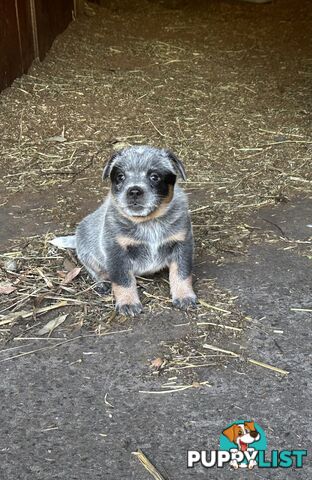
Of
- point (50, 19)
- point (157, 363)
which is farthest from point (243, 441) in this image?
point (50, 19)

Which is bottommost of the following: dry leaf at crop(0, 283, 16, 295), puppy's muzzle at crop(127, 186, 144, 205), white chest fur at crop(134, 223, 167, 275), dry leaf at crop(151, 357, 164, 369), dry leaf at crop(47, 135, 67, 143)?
dry leaf at crop(47, 135, 67, 143)

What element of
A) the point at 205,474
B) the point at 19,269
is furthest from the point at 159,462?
the point at 19,269

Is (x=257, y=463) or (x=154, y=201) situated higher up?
(x=154, y=201)

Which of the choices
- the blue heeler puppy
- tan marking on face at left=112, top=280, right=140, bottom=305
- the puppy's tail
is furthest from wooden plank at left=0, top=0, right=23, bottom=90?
tan marking on face at left=112, top=280, right=140, bottom=305

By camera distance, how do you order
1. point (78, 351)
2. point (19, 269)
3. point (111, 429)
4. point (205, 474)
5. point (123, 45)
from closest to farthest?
point (205, 474) < point (111, 429) < point (78, 351) < point (19, 269) < point (123, 45)

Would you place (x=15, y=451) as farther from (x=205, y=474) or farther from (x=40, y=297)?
(x=40, y=297)

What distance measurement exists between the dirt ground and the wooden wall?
16 centimetres

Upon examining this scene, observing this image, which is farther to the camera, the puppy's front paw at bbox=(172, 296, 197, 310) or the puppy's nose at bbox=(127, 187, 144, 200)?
the puppy's front paw at bbox=(172, 296, 197, 310)

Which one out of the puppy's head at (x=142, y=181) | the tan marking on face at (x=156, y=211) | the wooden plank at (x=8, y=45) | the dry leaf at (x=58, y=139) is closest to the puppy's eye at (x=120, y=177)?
the puppy's head at (x=142, y=181)

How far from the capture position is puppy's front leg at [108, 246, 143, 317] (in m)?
4.69

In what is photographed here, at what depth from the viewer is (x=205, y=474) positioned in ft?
11.0

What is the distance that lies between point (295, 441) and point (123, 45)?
766cm

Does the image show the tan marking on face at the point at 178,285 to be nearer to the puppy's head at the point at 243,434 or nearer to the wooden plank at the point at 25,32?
the puppy's head at the point at 243,434

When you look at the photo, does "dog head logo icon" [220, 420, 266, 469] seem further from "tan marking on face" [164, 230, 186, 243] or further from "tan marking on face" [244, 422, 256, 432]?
"tan marking on face" [164, 230, 186, 243]
